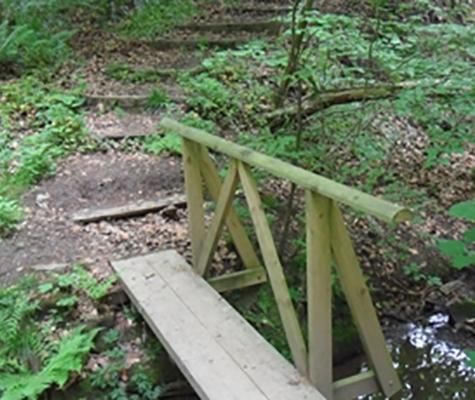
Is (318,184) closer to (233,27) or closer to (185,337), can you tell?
(185,337)

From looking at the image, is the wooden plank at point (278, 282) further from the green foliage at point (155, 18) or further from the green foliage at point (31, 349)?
the green foliage at point (155, 18)

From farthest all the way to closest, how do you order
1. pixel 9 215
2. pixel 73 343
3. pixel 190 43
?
pixel 190 43
pixel 9 215
pixel 73 343

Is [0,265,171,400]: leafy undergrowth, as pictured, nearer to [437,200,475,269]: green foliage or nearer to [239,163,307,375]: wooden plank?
[239,163,307,375]: wooden plank

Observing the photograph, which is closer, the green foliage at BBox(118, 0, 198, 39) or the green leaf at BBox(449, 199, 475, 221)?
the green leaf at BBox(449, 199, 475, 221)

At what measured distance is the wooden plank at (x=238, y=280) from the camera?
14.1 ft

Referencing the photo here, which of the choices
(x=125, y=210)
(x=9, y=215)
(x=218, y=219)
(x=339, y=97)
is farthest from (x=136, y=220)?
(x=339, y=97)

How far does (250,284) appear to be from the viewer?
4.41 m

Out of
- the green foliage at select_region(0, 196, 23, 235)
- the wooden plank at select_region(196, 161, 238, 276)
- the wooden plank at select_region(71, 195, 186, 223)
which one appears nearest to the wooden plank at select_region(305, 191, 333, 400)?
the wooden plank at select_region(196, 161, 238, 276)

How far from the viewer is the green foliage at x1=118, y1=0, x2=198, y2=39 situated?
9.37 meters

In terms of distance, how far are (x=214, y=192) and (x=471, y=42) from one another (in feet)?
7.92

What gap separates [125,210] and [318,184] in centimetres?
283

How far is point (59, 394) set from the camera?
3.64m

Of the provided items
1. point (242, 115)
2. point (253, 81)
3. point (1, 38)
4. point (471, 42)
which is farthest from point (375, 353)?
point (1, 38)

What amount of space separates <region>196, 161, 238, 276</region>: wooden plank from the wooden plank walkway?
0.13m
